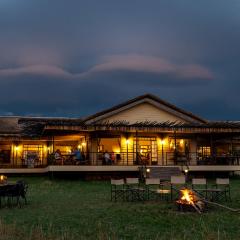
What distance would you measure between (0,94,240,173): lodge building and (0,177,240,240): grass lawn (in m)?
11.5

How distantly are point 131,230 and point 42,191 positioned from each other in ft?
35.6

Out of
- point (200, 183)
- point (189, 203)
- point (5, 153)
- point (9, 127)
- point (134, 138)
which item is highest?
point (9, 127)

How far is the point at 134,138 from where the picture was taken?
104 feet

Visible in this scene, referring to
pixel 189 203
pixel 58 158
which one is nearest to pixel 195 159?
pixel 58 158

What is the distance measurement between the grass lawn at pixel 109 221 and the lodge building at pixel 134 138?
11501 mm

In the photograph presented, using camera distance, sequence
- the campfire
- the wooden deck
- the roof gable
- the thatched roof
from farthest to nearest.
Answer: the thatched roof → the roof gable → the wooden deck → the campfire

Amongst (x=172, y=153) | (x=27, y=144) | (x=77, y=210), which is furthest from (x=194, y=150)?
(x=77, y=210)

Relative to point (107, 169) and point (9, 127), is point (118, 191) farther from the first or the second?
point (9, 127)

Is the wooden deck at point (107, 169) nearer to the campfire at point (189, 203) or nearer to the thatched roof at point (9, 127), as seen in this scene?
the thatched roof at point (9, 127)

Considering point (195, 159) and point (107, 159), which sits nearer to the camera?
point (107, 159)

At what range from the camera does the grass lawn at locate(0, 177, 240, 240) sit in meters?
10.5

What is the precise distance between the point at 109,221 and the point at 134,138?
63.6ft

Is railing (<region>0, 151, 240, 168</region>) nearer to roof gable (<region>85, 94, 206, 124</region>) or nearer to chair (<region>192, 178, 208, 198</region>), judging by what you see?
roof gable (<region>85, 94, 206, 124</region>)

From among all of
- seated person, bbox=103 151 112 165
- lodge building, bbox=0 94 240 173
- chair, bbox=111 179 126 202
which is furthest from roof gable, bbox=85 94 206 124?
chair, bbox=111 179 126 202
